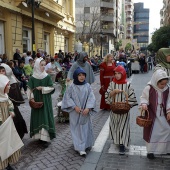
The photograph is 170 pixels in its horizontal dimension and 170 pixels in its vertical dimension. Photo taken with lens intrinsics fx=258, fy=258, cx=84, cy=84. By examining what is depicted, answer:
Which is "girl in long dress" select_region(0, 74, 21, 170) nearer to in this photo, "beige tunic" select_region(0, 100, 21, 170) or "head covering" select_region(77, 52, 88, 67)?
"beige tunic" select_region(0, 100, 21, 170)

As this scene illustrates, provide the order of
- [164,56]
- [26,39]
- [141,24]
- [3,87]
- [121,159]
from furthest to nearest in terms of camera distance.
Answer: [141,24], [26,39], [164,56], [121,159], [3,87]

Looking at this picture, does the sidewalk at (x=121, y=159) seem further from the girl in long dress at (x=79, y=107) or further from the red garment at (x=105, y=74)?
the red garment at (x=105, y=74)

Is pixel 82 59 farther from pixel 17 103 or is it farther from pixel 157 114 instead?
pixel 157 114

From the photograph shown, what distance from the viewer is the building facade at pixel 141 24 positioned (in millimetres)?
133575

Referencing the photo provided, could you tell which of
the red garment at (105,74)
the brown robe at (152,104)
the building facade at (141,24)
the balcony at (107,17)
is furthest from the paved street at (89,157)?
the building facade at (141,24)

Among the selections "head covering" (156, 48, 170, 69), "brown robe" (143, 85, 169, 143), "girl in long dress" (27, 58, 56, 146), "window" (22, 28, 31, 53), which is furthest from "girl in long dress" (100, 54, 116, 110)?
"window" (22, 28, 31, 53)

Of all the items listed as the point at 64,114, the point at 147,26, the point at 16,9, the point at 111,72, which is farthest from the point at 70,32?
the point at 147,26

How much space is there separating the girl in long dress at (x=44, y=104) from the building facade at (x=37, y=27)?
9751 millimetres

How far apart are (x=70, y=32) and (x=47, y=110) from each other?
75.0 ft

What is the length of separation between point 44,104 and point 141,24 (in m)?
136

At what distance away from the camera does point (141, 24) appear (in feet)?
440

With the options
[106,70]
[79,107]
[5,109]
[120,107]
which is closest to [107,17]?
[106,70]

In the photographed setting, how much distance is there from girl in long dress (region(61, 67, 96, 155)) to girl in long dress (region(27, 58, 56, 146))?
1.83 feet

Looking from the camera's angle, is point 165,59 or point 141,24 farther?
point 141,24
